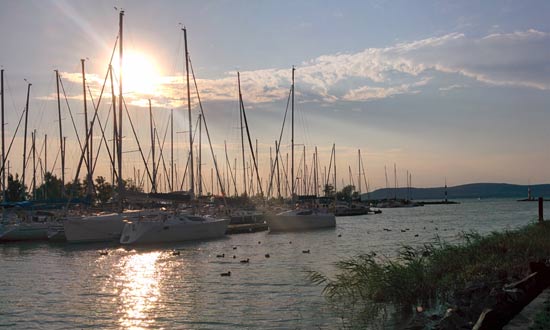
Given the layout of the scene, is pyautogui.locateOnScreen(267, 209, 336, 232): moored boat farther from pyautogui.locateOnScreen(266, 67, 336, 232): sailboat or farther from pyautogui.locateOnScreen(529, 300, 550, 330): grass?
pyautogui.locateOnScreen(529, 300, 550, 330): grass

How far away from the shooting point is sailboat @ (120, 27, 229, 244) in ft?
159

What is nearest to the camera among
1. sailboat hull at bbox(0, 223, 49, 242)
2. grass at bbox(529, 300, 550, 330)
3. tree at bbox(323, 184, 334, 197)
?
grass at bbox(529, 300, 550, 330)

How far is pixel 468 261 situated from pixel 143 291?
1233 centimetres

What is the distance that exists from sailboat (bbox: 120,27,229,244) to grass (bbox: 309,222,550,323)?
30648 mm

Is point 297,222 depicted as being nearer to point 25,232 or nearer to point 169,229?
point 169,229

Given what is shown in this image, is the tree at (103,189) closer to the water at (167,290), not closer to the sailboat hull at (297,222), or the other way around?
the sailboat hull at (297,222)

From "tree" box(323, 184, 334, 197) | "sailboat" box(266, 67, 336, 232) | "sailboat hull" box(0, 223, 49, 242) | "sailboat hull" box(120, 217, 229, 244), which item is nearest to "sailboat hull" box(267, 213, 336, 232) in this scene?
"sailboat" box(266, 67, 336, 232)

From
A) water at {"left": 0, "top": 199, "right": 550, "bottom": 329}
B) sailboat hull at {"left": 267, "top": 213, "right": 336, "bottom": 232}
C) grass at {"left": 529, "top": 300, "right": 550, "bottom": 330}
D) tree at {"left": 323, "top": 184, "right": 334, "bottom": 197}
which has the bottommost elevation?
water at {"left": 0, "top": 199, "right": 550, "bottom": 329}

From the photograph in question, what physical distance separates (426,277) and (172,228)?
3541 centimetres

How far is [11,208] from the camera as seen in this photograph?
62.0m

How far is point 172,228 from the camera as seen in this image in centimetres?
5044

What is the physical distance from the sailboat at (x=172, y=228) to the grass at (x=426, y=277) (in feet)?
101

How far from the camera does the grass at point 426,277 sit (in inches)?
653

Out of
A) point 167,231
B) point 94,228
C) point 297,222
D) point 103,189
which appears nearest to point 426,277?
point 167,231
